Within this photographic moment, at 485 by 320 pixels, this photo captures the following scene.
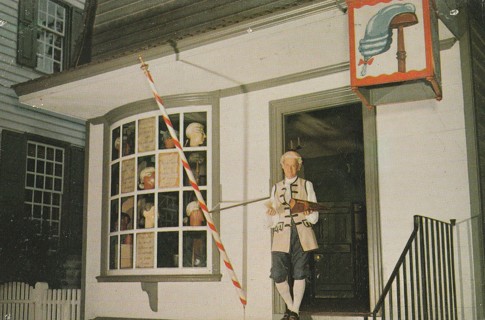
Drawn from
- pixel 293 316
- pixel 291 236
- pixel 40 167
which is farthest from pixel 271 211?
pixel 40 167

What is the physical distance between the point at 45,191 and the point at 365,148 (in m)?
9.03

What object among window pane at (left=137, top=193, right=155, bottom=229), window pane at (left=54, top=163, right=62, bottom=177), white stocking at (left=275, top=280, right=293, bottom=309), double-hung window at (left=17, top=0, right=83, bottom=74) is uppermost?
double-hung window at (left=17, top=0, right=83, bottom=74)

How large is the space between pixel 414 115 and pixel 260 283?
110 inches

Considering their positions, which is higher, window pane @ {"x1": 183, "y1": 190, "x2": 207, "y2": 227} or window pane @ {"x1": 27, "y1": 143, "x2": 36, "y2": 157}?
window pane @ {"x1": 27, "y1": 143, "x2": 36, "y2": 157}

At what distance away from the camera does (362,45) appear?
591 centimetres

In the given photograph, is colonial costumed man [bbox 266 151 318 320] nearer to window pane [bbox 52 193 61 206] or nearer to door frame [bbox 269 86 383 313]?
door frame [bbox 269 86 383 313]

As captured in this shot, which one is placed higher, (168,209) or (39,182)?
(39,182)

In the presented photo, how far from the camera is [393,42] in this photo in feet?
18.9

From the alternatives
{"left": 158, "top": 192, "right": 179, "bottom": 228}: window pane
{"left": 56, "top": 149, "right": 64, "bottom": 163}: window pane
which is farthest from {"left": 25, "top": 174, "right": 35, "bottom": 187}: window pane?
{"left": 158, "top": 192, "right": 179, "bottom": 228}: window pane

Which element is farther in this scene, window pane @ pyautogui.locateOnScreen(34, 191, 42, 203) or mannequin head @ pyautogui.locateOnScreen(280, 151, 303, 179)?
window pane @ pyautogui.locateOnScreen(34, 191, 42, 203)

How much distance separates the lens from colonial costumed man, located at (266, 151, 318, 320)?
6719 mm

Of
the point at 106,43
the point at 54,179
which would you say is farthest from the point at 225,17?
the point at 54,179

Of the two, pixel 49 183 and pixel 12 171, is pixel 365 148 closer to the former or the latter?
pixel 12 171

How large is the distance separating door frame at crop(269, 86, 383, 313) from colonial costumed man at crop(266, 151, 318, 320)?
0.68m
